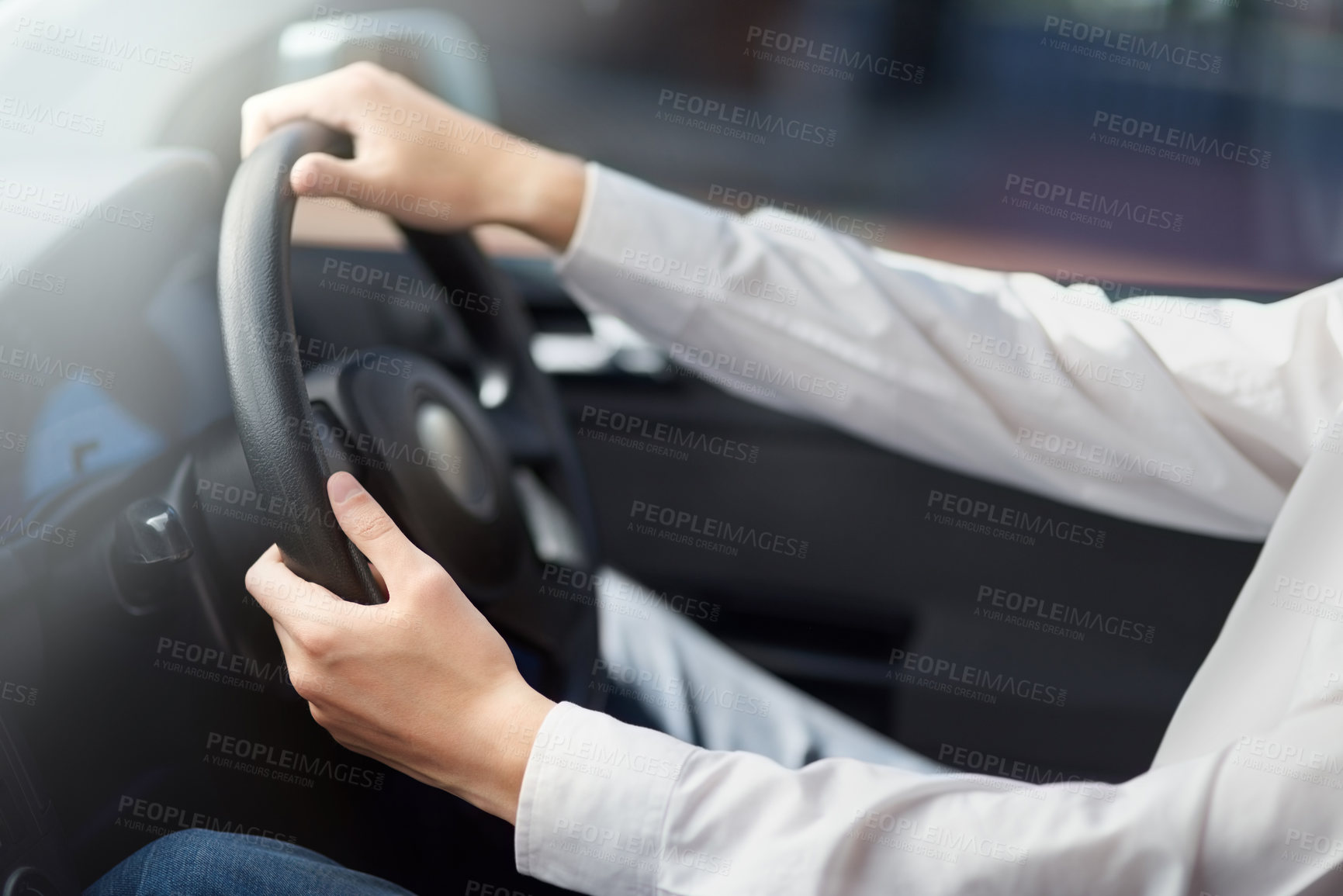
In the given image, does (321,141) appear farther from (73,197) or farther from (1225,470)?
(1225,470)

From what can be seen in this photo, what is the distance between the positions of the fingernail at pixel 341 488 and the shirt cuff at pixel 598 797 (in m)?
0.18

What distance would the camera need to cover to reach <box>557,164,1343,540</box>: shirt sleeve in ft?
3.16

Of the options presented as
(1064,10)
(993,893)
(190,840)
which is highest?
(1064,10)

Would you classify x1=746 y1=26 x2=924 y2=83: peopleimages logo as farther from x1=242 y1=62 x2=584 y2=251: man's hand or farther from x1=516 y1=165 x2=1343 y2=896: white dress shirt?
x1=242 y1=62 x2=584 y2=251: man's hand

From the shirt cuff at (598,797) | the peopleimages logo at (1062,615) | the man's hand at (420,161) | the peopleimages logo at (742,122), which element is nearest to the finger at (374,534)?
the shirt cuff at (598,797)

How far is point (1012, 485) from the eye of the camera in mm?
1269

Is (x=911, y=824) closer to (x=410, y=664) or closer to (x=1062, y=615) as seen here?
(x=410, y=664)

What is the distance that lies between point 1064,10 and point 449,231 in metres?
1.09

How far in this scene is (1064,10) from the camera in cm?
153

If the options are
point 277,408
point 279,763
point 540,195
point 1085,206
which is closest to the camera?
point 277,408

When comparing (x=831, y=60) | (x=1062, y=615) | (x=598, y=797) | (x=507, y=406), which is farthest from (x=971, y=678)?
(x=831, y=60)

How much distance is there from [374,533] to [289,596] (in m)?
0.06

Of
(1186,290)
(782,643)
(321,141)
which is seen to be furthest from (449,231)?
(1186,290)

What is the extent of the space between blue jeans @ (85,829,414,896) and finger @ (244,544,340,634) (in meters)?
0.18
